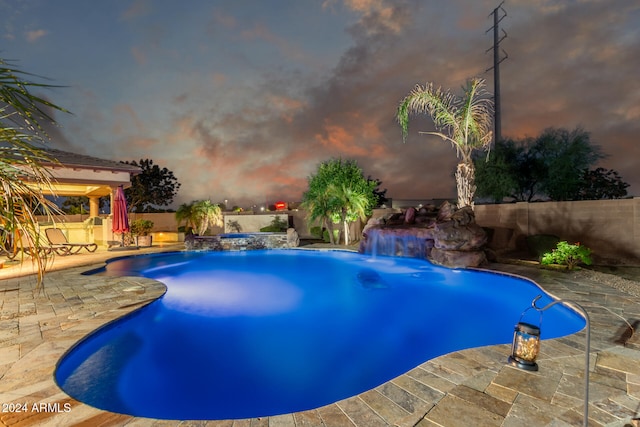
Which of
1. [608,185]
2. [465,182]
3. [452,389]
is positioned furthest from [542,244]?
[608,185]

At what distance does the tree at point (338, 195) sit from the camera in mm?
16484

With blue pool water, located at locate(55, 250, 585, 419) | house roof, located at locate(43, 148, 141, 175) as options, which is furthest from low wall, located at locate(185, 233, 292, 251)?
blue pool water, located at locate(55, 250, 585, 419)

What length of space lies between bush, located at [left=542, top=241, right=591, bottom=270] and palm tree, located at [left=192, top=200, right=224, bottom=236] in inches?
764

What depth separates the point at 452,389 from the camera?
9.05 ft

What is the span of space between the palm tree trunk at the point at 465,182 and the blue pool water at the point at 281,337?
281 centimetres

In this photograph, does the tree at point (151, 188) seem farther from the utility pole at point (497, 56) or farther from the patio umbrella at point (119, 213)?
the utility pole at point (497, 56)

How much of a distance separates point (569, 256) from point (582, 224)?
10.9ft

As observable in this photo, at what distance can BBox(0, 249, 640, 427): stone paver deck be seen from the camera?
7.74ft

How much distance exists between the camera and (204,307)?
7133mm

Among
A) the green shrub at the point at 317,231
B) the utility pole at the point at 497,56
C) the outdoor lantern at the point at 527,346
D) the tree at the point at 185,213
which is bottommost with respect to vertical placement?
the outdoor lantern at the point at 527,346

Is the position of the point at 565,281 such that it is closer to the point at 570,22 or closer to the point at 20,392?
the point at 20,392

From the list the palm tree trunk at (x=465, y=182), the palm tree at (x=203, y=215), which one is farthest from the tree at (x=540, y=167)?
the palm tree at (x=203, y=215)

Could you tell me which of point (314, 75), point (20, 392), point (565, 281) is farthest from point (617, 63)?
point (20, 392)

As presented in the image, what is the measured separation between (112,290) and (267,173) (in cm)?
2801
